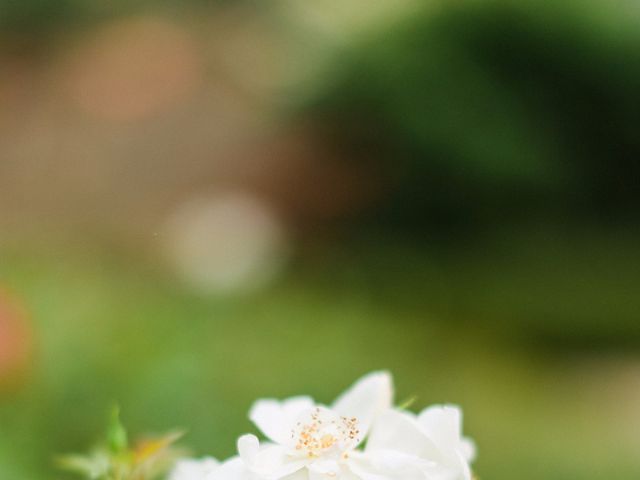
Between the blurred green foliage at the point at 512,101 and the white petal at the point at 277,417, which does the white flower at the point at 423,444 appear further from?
the blurred green foliage at the point at 512,101

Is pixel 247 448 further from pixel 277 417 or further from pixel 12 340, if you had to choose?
pixel 12 340

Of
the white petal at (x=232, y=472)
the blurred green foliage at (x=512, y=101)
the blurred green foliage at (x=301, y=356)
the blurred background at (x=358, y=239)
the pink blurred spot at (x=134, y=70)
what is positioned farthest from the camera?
the pink blurred spot at (x=134, y=70)

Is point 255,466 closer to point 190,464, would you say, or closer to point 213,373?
point 190,464

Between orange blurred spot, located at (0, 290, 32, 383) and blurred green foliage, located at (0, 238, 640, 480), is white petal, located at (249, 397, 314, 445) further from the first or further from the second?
orange blurred spot, located at (0, 290, 32, 383)

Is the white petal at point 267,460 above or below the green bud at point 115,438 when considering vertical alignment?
below

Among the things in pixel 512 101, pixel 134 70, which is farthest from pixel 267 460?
pixel 134 70

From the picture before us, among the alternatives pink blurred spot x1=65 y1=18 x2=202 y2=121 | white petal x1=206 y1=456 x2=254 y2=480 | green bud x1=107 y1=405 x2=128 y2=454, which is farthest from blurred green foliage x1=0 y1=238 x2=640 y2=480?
pink blurred spot x1=65 y1=18 x2=202 y2=121

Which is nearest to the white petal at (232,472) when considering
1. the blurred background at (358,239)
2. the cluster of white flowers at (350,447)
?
the cluster of white flowers at (350,447)

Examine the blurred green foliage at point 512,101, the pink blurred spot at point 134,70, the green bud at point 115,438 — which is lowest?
the green bud at point 115,438
